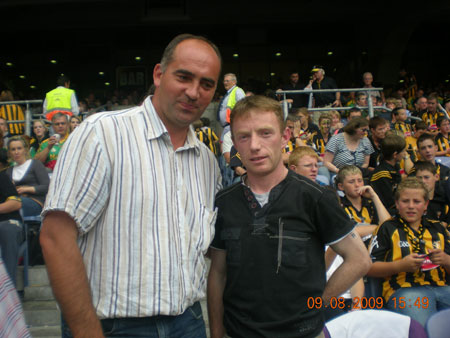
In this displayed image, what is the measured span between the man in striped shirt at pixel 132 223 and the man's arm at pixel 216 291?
18cm

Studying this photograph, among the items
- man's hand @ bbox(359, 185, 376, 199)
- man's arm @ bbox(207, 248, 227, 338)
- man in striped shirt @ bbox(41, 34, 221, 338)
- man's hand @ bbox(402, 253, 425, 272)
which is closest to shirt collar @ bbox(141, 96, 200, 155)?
man in striped shirt @ bbox(41, 34, 221, 338)

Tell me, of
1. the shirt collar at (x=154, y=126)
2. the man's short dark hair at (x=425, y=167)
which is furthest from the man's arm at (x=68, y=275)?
the man's short dark hair at (x=425, y=167)

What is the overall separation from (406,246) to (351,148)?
10.1ft

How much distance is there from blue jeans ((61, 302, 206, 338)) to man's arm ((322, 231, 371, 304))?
0.65 meters

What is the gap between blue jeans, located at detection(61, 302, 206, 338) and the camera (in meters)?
1.59

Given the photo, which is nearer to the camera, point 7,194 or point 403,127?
point 7,194

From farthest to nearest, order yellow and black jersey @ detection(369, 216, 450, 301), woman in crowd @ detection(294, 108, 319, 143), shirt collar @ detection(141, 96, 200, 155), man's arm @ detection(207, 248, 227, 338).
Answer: woman in crowd @ detection(294, 108, 319, 143), yellow and black jersey @ detection(369, 216, 450, 301), man's arm @ detection(207, 248, 227, 338), shirt collar @ detection(141, 96, 200, 155)

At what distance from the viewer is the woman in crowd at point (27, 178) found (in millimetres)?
5336

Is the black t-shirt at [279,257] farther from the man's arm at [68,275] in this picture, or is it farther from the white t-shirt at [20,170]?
the white t-shirt at [20,170]

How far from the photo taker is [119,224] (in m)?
1.59

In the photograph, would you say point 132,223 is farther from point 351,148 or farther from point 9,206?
point 351,148

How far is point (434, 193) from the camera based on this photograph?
17.4 ft
